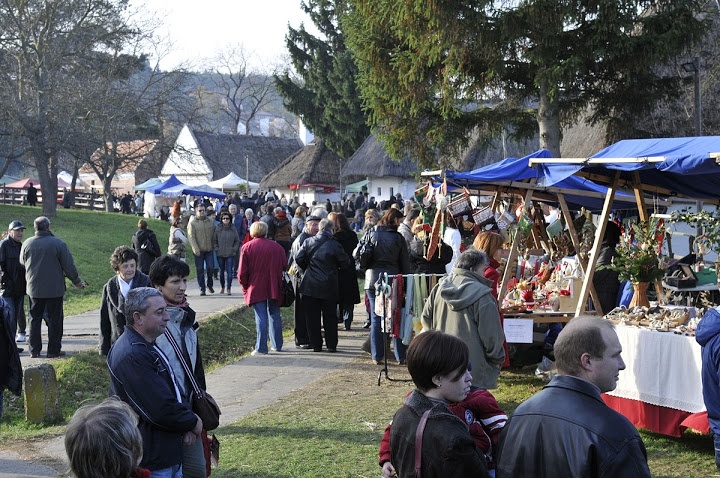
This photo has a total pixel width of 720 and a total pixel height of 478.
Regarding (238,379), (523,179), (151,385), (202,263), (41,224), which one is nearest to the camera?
(151,385)

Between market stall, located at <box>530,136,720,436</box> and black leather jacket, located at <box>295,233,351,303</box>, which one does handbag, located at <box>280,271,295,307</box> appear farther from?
market stall, located at <box>530,136,720,436</box>

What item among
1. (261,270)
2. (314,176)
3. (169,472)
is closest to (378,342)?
(261,270)

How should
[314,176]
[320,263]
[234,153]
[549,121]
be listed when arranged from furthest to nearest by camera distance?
1. [234,153]
2. [314,176]
3. [549,121]
4. [320,263]

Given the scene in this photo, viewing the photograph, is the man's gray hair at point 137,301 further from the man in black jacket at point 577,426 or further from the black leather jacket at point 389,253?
the black leather jacket at point 389,253

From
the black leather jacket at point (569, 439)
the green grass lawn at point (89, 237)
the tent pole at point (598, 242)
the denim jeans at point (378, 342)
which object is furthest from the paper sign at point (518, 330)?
the green grass lawn at point (89, 237)

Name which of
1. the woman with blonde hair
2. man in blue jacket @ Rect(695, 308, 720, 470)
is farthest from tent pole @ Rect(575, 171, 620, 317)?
the woman with blonde hair

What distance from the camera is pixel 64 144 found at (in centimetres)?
3447

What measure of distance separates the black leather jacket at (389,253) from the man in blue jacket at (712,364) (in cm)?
618

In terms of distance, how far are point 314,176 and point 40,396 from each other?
5018 centimetres

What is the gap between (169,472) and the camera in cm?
496

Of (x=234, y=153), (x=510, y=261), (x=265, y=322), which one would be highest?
(x=234, y=153)

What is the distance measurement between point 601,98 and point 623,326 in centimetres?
1365

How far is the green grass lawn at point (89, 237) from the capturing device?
69.8 ft

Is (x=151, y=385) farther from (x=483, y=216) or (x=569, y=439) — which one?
(x=483, y=216)
